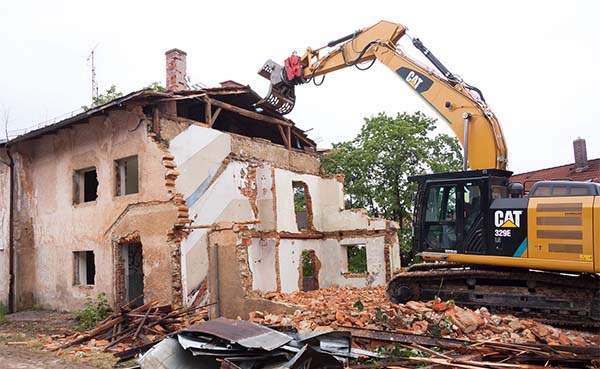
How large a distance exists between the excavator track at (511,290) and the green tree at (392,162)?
474 inches

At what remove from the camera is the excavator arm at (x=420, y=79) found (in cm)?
934

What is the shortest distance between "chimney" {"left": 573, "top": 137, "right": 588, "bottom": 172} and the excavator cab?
53.9ft

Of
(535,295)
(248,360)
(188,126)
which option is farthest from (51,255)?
(535,295)

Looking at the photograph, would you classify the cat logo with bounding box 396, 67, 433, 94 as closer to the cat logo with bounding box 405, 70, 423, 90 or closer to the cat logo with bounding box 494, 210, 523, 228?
the cat logo with bounding box 405, 70, 423, 90

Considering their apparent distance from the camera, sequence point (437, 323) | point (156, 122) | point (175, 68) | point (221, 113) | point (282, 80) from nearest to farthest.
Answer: point (437, 323) → point (156, 122) → point (282, 80) → point (221, 113) → point (175, 68)

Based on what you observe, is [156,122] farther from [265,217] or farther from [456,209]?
[456,209]

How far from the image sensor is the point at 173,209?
11.6 m

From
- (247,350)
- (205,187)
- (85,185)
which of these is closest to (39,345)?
(205,187)

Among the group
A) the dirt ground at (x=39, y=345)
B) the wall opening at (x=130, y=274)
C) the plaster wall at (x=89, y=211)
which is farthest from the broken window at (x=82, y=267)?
the wall opening at (x=130, y=274)

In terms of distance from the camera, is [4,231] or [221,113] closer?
[221,113]

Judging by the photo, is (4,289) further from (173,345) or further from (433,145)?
(433,145)

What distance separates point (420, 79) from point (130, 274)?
29.5 feet

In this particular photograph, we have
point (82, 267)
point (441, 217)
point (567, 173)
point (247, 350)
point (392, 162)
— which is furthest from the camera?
point (567, 173)

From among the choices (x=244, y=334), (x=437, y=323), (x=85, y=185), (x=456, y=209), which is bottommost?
(x=437, y=323)
